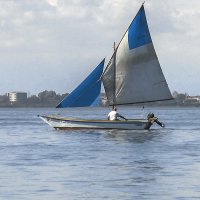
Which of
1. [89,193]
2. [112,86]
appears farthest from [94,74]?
[89,193]

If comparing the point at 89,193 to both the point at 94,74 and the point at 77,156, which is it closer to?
the point at 77,156

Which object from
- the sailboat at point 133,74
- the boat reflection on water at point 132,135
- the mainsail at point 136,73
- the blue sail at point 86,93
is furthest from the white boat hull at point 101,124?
the mainsail at point 136,73

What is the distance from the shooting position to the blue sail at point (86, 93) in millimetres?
71750

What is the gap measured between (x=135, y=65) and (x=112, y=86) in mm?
2971

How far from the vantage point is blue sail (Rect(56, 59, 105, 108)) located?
235 feet

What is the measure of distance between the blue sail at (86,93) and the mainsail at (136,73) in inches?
42.6

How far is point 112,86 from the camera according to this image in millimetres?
73750

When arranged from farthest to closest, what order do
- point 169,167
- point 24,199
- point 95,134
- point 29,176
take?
point 95,134, point 169,167, point 29,176, point 24,199

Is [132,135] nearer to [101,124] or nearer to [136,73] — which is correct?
[101,124]

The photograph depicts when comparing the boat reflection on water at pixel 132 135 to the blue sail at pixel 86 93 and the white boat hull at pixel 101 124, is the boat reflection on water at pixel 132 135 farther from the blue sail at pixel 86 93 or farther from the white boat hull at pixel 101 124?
the blue sail at pixel 86 93

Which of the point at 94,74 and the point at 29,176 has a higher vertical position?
the point at 94,74

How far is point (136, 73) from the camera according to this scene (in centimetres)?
7344

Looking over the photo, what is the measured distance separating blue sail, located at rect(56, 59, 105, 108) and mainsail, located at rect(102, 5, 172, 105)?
1.08m

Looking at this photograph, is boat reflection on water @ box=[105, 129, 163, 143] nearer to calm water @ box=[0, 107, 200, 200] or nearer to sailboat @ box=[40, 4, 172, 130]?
calm water @ box=[0, 107, 200, 200]
